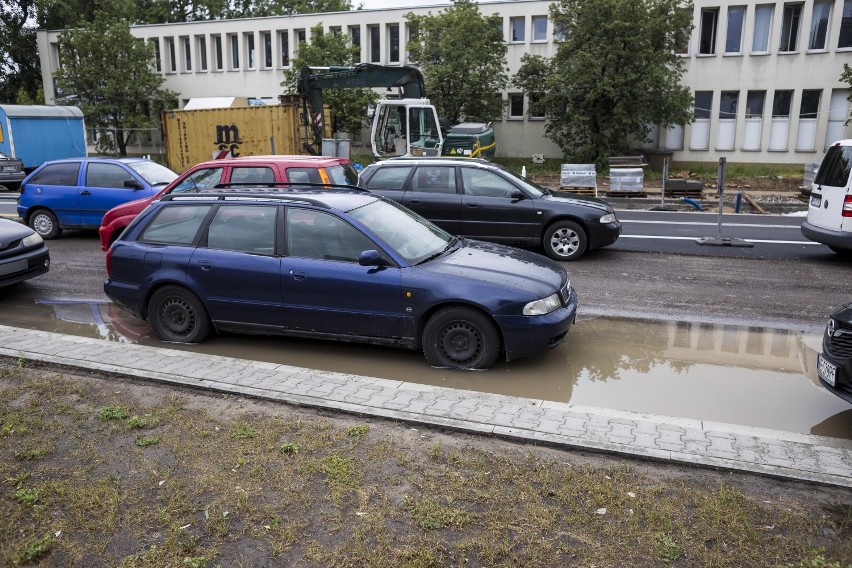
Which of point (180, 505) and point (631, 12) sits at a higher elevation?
point (631, 12)

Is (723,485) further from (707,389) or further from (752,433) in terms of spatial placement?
(707,389)

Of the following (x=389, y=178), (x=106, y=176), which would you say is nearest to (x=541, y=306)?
(x=389, y=178)

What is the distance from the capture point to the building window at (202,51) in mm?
44719

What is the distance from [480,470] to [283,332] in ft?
10.8

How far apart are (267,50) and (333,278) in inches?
1583

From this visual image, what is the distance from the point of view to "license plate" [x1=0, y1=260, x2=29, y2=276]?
9.34 m

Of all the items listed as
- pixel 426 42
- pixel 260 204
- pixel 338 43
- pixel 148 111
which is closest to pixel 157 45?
pixel 148 111

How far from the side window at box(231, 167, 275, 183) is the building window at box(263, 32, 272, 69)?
34774 millimetres

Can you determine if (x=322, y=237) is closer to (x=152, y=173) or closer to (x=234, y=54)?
(x=152, y=173)

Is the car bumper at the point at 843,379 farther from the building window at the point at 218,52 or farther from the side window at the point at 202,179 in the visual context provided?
the building window at the point at 218,52

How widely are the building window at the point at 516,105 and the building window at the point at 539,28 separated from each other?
9.86ft

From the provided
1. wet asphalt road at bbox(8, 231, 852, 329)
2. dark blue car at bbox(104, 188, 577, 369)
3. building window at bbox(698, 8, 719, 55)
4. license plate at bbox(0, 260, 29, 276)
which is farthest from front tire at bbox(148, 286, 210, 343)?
building window at bbox(698, 8, 719, 55)

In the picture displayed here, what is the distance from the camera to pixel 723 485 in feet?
14.5

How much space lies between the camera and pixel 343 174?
1150 centimetres
